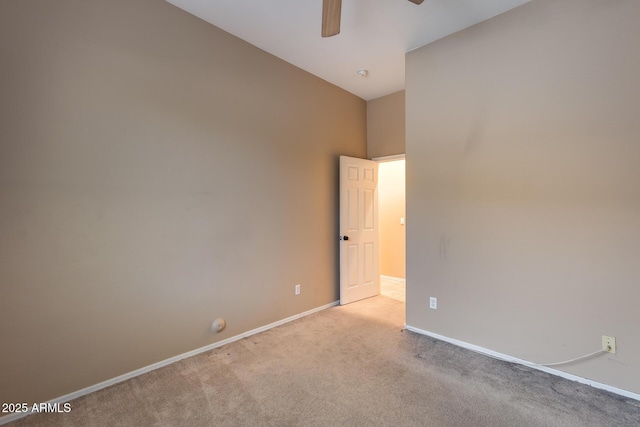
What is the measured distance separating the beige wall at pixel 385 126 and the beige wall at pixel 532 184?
0.94 metres

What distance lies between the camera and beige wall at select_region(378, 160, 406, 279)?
16.9 ft

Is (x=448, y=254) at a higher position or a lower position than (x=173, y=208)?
lower

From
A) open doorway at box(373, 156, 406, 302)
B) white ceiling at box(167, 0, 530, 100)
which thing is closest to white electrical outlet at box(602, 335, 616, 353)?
white ceiling at box(167, 0, 530, 100)

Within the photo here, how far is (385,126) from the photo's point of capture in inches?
162

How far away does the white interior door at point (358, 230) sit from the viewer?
3799 mm

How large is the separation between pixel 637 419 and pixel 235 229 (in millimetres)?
3125

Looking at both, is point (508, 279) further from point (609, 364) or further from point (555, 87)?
point (555, 87)

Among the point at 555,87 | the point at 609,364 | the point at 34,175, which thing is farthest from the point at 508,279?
the point at 34,175

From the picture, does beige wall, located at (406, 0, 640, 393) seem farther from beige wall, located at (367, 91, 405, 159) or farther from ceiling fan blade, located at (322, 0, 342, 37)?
ceiling fan blade, located at (322, 0, 342, 37)

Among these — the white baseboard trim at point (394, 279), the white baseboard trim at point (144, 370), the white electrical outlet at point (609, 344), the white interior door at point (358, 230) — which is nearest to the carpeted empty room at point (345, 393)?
the white baseboard trim at point (144, 370)

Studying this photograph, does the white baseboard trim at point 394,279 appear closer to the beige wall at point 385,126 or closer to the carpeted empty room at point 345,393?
the beige wall at point 385,126

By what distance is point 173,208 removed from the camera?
239cm

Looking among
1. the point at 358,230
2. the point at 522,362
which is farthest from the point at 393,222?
the point at 522,362

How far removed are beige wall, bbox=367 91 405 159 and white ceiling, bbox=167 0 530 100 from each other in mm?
713
